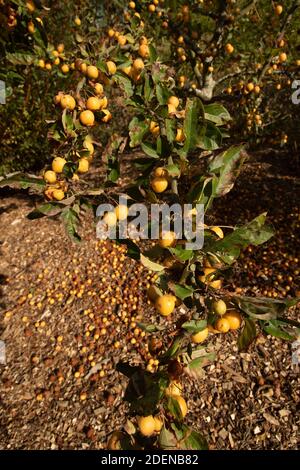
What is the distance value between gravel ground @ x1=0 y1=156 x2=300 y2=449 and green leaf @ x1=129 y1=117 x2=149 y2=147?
1.80m

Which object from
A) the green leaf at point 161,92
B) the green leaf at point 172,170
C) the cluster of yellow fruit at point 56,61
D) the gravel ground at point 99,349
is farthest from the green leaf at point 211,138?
the cluster of yellow fruit at point 56,61

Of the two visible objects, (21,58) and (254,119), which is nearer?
(21,58)

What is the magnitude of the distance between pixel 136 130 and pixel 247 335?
101 cm

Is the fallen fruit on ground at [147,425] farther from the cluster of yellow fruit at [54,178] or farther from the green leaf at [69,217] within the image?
the cluster of yellow fruit at [54,178]

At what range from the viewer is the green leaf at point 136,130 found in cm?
151

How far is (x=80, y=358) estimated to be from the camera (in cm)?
320

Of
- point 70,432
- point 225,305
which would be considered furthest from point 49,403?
point 225,305

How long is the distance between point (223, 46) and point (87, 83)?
2.45 meters

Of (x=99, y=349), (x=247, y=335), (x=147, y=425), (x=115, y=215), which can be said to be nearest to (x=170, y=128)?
(x=115, y=215)

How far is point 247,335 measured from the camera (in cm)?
111

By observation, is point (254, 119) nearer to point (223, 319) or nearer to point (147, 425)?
point (223, 319)

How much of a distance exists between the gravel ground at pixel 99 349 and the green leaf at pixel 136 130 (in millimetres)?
1796

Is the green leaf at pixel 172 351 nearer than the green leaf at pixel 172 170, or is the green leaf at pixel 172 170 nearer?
the green leaf at pixel 172 351
